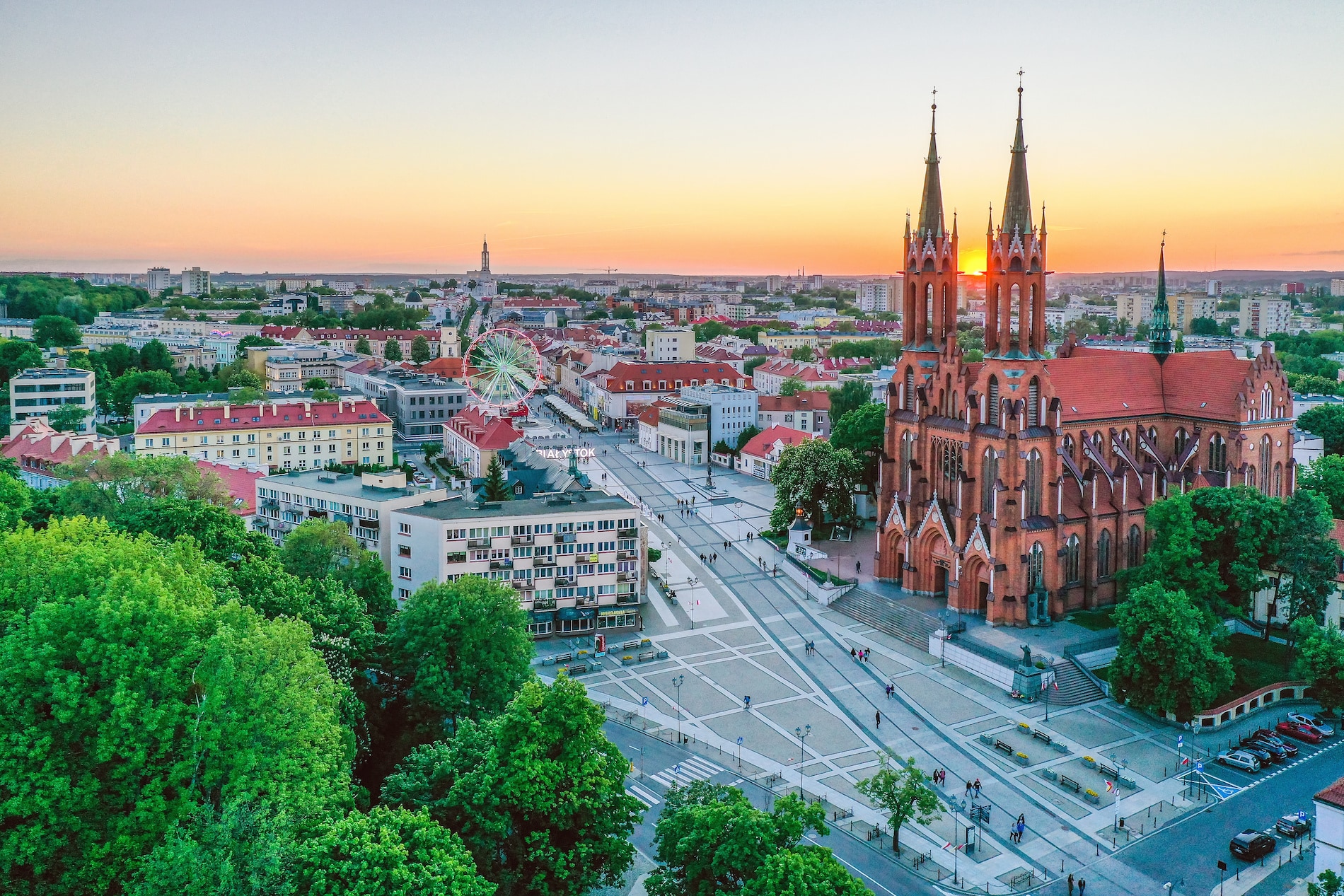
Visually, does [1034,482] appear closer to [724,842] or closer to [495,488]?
[495,488]

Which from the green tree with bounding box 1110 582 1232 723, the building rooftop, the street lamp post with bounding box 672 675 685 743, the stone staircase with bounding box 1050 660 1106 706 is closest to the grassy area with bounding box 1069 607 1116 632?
the stone staircase with bounding box 1050 660 1106 706

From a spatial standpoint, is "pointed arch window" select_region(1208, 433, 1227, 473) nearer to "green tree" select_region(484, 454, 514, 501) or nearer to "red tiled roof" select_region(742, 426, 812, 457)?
"red tiled roof" select_region(742, 426, 812, 457)

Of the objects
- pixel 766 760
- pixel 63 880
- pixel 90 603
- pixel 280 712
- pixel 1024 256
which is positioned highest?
pixel 1024 256

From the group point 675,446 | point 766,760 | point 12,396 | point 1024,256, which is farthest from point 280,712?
point 12,396

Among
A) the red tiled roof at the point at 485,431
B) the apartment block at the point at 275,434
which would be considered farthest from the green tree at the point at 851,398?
the apartment block at the point at 275,434

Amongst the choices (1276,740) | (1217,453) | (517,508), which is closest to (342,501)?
(517,508)

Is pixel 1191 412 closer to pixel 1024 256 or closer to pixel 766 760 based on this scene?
pixel 1024 256
